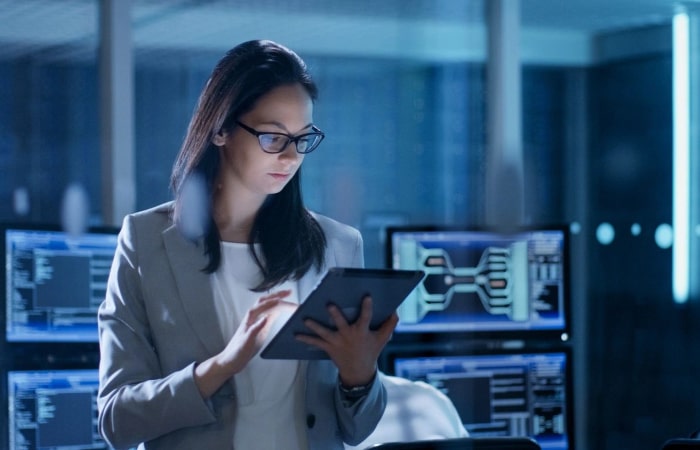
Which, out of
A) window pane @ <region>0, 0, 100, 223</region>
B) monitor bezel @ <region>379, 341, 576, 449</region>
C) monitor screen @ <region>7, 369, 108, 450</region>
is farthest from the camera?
window pane @ <region>0, 0, 100, 223</region>

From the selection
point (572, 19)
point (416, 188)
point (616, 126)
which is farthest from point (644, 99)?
point (416, 188)

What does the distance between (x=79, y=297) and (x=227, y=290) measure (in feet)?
4.36

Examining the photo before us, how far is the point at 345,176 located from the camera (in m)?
3.47

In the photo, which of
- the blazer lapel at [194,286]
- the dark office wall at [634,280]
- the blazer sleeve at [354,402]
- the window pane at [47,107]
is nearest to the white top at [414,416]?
the blazer sleeve at [354,402]

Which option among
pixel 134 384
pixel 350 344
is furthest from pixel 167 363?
pixel 350 344

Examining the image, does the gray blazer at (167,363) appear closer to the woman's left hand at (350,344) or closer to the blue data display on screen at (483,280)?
the woman's left hand at (350,344)

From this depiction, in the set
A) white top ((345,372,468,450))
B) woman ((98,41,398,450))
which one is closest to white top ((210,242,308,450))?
woman ((98,41,398,450))

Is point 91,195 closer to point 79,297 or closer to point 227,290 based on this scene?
point 79,297

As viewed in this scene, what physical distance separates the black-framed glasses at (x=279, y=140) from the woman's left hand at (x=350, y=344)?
0.28m

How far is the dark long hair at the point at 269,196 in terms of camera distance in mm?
1473

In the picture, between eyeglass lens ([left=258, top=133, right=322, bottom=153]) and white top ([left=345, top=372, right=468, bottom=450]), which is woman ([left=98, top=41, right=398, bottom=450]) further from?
white top ([left=345, top=372, right=468, bottom=450])

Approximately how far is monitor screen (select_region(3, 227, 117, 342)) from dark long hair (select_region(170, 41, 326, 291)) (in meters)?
1.23

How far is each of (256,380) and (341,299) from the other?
18 cm

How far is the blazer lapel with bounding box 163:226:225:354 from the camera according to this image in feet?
4.59
